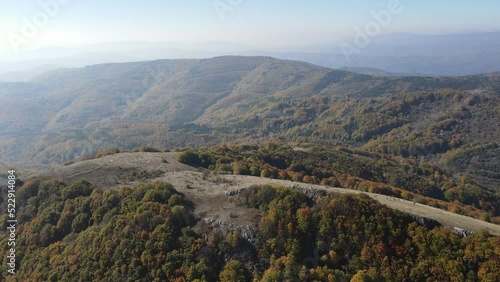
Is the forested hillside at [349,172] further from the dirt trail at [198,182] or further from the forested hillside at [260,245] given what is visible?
the forested hillside at [260,245]

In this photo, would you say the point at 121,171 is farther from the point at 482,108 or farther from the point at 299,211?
the point at 482,108

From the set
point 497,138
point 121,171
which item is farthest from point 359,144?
point 121,171

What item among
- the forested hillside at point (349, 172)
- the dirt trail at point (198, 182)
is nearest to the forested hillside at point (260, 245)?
the dirt trail at point (198, 182)

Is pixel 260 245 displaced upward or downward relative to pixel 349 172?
upward

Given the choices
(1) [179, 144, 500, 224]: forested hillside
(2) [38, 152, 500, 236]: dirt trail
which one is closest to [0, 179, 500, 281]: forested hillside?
(2) [38, 152, 500, 236]: dirt trail

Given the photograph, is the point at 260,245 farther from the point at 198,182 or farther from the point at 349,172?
the point at 349,172

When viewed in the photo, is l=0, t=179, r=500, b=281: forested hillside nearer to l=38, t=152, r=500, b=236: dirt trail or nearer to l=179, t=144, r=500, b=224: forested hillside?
l=38, t=152, r=500, b=236: dirt trail

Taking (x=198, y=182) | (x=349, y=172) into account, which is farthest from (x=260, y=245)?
(x=349, y=172)
